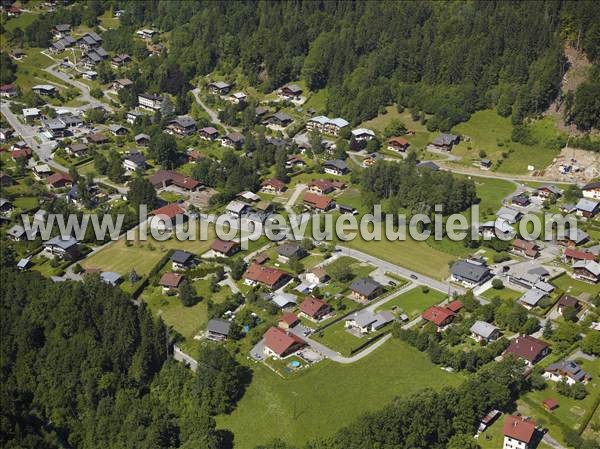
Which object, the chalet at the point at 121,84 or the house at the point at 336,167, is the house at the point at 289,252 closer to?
the house at the point at 336,167

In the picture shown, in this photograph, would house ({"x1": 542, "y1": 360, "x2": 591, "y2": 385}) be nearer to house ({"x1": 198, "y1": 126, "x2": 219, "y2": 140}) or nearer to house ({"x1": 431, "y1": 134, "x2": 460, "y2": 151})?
house ({"x1": 431, "y1": 134, "x2": 460, "y2": 151})

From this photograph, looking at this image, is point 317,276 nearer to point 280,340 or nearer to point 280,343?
point 280,340

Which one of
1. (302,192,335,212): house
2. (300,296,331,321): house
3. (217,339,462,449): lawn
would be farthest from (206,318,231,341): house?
(302,192,335,212): house

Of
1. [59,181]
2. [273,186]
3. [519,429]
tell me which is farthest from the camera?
[59,181]

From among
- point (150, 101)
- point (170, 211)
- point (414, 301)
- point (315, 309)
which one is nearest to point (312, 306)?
point (315, 309)

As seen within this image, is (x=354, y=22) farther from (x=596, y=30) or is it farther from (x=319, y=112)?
(x=596, y=30)

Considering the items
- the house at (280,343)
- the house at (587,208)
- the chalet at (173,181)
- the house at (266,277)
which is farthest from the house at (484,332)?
the chalet at (173,181)
